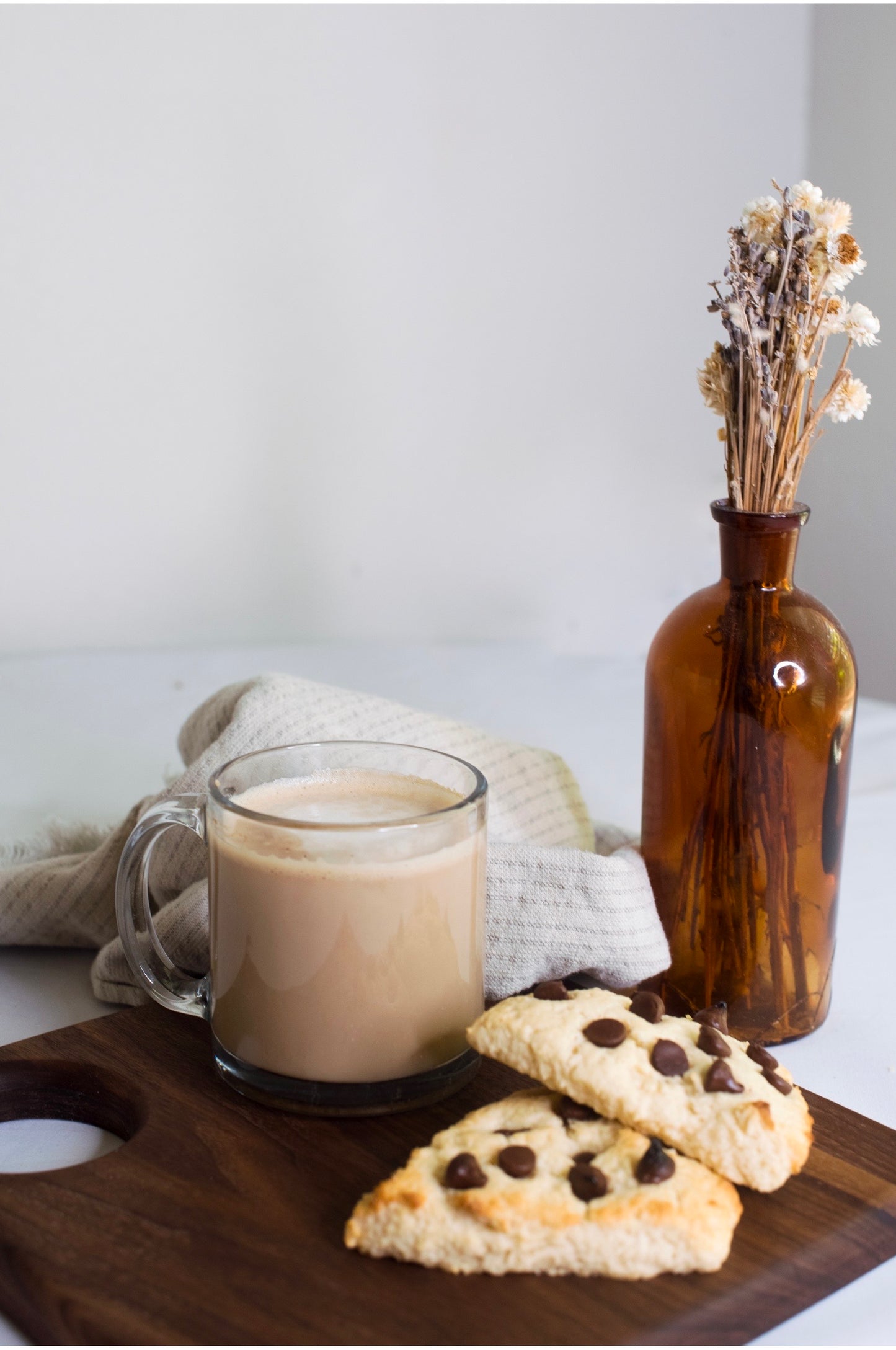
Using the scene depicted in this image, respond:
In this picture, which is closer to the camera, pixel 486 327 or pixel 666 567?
pixel 486 327

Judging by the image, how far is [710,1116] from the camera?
1.86 feet

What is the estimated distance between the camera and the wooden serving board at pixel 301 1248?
1.59 ft

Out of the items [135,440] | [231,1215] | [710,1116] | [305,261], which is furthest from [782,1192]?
[305,261]

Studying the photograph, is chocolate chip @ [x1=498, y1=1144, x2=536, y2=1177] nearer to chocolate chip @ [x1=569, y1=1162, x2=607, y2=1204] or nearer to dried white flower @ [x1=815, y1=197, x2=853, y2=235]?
chocolate chip @ [x1=569, y1=1162, x2=607, y2=1204]

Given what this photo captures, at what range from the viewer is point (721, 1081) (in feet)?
1.90

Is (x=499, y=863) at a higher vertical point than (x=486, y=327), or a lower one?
lower

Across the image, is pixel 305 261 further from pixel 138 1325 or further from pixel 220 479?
pixel 138 1325

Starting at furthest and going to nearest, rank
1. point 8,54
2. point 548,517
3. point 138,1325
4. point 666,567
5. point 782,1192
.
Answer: point 666,567
point 548,517
point 8,54
point 782,1192
point 138,1325

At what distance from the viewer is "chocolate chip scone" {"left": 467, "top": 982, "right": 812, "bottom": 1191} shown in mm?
563

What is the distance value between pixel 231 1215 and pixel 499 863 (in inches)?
11.7

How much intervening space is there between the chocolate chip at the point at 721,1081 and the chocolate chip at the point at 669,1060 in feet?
0.04

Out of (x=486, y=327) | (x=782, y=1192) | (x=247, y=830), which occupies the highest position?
(x=486, y=327)

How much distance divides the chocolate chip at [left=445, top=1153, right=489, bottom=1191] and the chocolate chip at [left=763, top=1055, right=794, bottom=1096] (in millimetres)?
162

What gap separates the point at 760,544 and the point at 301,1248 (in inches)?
18.3
